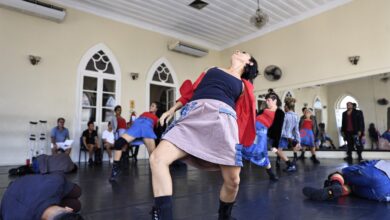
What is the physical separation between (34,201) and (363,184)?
235cm

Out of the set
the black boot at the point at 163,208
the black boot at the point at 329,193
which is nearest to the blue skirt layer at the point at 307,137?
the black boot at the point at 329,193

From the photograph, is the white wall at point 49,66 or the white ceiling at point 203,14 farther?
the white ceiling at point 203,14

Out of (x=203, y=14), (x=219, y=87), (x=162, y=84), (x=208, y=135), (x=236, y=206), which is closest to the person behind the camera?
(x=208, y=135)

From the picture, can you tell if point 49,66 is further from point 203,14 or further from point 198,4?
point 203,14

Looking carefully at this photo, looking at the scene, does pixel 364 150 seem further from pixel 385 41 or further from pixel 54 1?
pixel 54 1

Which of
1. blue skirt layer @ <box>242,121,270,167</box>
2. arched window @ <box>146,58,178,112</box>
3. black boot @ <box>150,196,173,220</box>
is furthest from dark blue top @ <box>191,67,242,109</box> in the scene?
arched window @ <box>146,58,178,112</box>

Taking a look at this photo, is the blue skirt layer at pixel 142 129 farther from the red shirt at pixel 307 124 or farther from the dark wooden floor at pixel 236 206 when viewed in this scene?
the red shirt at pixel 307 124

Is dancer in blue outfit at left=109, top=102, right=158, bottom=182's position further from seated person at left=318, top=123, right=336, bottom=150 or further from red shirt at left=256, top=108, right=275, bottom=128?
seated person at left=318, top=123, right=336, bottom=150

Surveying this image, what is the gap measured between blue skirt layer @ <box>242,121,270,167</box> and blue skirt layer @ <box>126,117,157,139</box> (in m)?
1.26

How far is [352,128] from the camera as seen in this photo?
6.21 metres

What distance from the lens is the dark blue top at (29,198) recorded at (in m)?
1.25

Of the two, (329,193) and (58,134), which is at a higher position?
(58,134)

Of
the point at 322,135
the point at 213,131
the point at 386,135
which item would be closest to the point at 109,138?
the point at 213,131

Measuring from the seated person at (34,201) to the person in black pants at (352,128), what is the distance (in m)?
6.30
